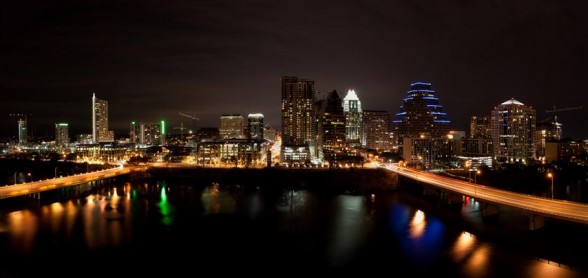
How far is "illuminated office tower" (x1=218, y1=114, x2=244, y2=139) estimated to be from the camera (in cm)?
16681

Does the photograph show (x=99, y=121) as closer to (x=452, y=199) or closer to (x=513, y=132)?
(x=513, y=132)

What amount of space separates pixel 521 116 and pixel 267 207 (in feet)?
259

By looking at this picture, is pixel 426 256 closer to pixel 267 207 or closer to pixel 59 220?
pixel 267 207

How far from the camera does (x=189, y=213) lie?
3647cm

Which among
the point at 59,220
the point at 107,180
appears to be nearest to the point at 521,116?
the point at 107,180

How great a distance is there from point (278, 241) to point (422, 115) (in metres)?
97.8

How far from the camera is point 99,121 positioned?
178000 mm

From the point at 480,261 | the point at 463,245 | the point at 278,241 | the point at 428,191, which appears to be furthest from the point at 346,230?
the point at 428,191

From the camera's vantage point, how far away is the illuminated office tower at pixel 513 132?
9275cm

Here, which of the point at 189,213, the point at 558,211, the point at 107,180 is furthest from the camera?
the point at 107,180

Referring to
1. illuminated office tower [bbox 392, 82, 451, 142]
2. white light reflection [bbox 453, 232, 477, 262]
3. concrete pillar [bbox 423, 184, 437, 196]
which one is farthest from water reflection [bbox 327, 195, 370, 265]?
illuminated office tower [bbox 392, 82, 451, 142]

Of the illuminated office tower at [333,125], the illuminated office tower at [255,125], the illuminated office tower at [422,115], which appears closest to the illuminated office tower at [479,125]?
the illuminated office tower at [422,115]

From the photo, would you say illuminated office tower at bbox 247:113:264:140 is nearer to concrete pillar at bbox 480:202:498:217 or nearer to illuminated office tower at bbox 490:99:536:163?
illuminated office tower at bbox 490:99:536:163

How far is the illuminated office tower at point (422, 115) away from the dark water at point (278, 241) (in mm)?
79253
